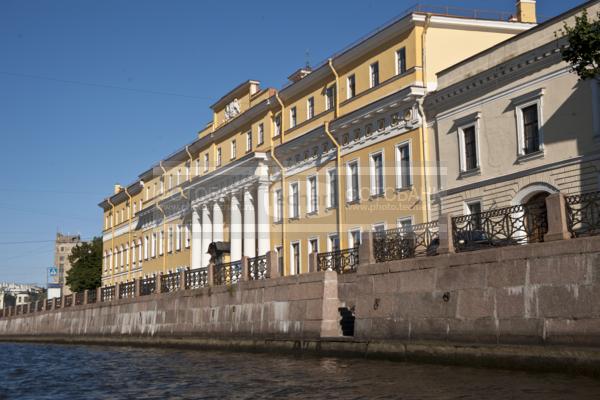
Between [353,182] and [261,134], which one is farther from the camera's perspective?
[261,134]

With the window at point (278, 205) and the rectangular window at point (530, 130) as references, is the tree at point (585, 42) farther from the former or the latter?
the window at point (278, 205)

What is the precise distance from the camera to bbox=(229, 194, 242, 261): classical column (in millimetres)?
37125

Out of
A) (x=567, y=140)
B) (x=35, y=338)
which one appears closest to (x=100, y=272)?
(x=35, y=338)

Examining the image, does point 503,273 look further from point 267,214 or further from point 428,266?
point 267,214

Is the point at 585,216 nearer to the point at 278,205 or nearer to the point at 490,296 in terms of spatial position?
the point at 490,296

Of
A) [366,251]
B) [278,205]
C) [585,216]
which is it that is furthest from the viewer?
[278,205]

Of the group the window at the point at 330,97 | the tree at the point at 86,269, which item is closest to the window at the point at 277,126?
the window at the point at 330,97

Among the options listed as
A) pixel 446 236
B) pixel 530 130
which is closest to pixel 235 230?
pixel 530 130

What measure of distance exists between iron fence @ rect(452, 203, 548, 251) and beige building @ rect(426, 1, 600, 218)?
18.9 feet

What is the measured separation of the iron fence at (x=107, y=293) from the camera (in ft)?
110

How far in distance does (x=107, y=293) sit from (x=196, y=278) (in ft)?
32.6

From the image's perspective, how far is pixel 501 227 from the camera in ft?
46.1

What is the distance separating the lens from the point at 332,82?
2914 centimetres

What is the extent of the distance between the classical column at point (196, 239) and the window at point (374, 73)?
707 inches
